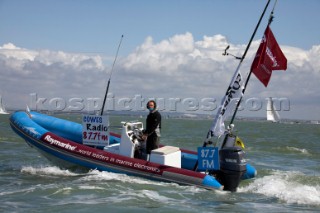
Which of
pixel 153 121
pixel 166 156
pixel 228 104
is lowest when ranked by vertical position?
pixel 166 156

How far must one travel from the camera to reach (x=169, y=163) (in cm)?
1060

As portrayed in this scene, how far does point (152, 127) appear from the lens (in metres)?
10.4

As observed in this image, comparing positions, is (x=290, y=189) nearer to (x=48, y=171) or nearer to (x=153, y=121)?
(x=153, y=121)

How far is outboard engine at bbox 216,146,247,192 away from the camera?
980 centimetres

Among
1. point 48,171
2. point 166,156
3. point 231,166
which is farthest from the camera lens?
point 48,171

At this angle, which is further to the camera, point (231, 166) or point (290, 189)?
point (290, 189)

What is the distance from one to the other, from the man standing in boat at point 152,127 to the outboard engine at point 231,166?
5.13 feet

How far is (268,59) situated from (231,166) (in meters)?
2.54

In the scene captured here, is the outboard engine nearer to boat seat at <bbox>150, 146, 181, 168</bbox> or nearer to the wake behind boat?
the wake behind boat

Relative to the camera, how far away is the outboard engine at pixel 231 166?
980 cm

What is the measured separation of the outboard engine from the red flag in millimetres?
1706

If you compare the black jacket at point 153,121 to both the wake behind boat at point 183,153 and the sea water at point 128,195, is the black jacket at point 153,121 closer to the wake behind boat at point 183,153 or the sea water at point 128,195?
the wake behind boat at point 183,153

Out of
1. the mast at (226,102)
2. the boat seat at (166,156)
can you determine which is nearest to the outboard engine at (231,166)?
the mast at (226,102)

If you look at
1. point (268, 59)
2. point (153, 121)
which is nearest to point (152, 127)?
point (153, 121)
